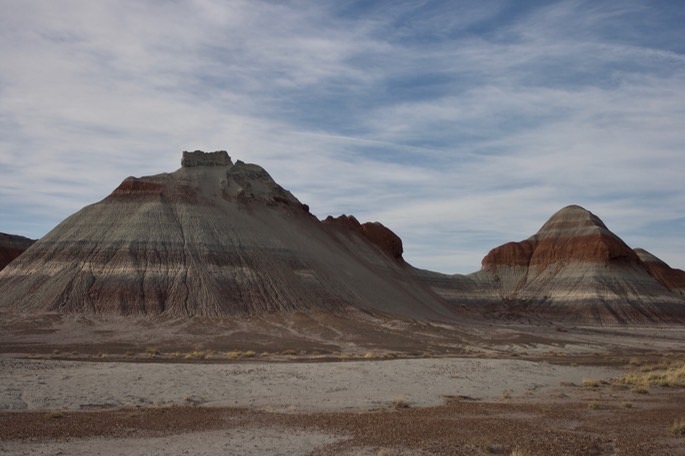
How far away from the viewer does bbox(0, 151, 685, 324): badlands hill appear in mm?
68062

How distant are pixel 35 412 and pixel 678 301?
112 meters

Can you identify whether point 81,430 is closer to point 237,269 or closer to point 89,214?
point 237,269

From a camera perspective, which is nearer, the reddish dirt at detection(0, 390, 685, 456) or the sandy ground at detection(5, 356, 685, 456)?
the sandy ground at detection(5, 356, 685, 456)

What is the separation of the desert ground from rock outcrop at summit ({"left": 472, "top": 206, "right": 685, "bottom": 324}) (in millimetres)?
65179

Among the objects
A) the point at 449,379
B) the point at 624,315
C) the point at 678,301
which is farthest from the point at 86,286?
the point at 678,301

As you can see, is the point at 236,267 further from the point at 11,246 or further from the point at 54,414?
the point at 11,246

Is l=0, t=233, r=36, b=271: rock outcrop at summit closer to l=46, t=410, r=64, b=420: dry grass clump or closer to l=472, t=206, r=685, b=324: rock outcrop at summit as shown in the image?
l=472, t=206, r=685, b=324: rock outcrop at summit

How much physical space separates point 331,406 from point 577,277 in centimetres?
10325

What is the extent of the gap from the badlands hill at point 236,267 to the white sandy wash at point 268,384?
35.1 meters

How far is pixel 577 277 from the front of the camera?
4646 inches

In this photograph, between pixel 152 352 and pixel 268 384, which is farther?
pixel 152 352

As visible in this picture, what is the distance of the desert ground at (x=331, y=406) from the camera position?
15.9 metres

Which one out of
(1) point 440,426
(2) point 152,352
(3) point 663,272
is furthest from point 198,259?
(3) point 663,272

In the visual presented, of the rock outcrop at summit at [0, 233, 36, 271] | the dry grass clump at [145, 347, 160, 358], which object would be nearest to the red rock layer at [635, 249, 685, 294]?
the rock outcrop at summit at [0, 233, 36, 271]
